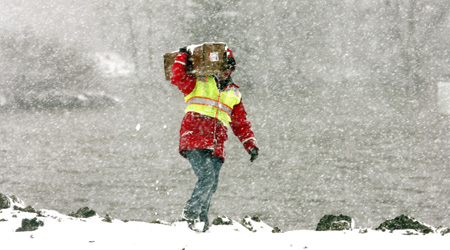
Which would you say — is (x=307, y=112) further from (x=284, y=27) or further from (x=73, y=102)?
(x=73, y=102)

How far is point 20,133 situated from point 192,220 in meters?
8.99

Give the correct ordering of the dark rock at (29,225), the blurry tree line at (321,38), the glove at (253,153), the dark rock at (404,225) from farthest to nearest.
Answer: the blurry tree line at (321,38)
the dark rock at (404,225)
the glove at (253,153)
the dark rock at (29,225)

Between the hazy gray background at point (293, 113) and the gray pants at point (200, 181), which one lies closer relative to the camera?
the gray pants at point (200, 181)

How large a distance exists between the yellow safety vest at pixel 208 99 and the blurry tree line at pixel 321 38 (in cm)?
494

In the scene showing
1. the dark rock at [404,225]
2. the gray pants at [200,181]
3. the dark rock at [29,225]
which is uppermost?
the dark rock at [404,225]

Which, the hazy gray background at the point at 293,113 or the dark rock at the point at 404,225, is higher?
the hazy gray background at the point at 293,113

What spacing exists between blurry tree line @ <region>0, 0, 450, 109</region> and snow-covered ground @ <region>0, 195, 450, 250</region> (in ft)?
16.1

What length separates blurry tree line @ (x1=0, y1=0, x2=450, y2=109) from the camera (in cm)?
781

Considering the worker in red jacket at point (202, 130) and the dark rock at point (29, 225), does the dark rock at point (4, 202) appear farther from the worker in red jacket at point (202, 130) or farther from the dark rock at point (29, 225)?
the worker in red jacket at point (202, 130)

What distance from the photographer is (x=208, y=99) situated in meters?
3.42

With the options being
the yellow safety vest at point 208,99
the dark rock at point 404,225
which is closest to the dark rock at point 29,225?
the yellow safety vest at point 208,99

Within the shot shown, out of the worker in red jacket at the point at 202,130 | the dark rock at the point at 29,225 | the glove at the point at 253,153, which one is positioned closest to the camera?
the dark rock at the point at 29,225

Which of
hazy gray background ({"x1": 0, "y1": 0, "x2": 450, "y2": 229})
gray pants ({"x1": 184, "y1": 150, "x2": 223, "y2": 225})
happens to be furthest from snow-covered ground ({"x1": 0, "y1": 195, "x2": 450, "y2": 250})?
hazy gray background ({"x1": 0, "y1": 0, "x2": 450, "y2": 229})

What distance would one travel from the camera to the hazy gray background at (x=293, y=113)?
7.89 metres
